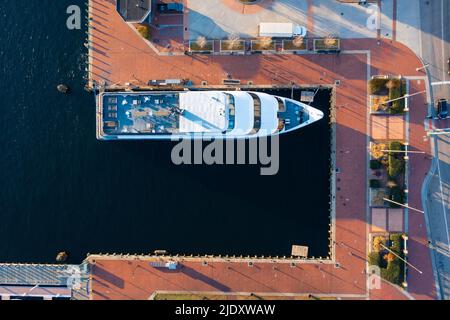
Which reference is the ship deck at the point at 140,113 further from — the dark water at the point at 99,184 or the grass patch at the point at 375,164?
the grass patch at the point at 375,164

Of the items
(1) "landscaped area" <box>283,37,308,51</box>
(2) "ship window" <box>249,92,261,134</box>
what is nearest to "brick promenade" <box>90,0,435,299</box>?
(1) "landscaped area" <box>283,37,308,51</box>

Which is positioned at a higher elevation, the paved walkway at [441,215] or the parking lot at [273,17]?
the parking lot at [273,17]

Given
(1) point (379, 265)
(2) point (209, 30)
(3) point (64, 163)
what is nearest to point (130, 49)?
(2) point (209, 30)

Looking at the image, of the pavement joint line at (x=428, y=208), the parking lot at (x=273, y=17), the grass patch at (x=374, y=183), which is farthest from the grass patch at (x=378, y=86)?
the grass patch at (x=374, y=183)

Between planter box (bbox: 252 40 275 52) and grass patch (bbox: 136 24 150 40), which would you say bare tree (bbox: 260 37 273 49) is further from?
grass patch (bbox: 136 24 150 40)

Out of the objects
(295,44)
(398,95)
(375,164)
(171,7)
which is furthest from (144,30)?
(375,164)
